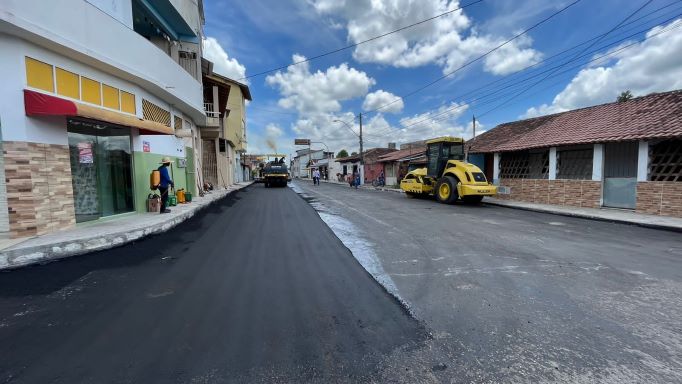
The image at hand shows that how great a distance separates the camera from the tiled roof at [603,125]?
10930mm

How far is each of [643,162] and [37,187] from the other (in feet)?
58.1

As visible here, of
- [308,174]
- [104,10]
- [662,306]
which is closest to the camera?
[662,306]

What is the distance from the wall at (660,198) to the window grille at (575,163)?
2590mm

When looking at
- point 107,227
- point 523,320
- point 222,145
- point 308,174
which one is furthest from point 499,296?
point 308,174

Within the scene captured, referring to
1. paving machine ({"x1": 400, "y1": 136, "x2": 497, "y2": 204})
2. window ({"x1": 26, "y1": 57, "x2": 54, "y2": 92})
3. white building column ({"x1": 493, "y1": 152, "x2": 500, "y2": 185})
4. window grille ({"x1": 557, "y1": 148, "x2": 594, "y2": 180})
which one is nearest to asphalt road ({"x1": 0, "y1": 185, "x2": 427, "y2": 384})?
window ({"x1": 26, "y1": 57, "x2": 54, "y2": 92})

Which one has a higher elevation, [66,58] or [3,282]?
[66,58]

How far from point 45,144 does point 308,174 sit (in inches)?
2799

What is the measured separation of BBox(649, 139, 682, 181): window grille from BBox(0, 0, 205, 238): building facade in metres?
17.0

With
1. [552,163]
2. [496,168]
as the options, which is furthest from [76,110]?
[496,168]

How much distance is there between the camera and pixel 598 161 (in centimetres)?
1237

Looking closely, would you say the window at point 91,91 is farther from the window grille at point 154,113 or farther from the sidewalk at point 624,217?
the sidewalk at point 624,217

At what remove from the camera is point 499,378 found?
7.56 feet

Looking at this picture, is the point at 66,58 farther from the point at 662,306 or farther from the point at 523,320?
the point at 662,306

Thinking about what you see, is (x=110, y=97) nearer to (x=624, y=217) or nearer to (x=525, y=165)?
(x=624, y=217)
